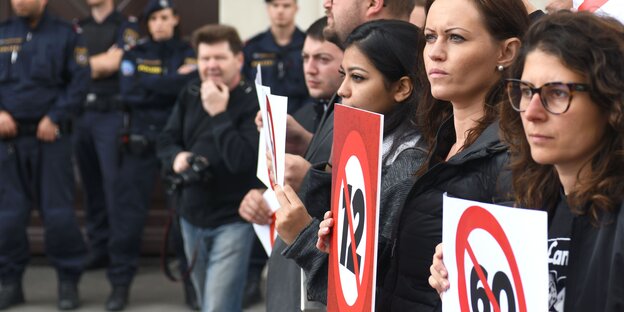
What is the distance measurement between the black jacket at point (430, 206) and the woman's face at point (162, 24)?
16.6 feet

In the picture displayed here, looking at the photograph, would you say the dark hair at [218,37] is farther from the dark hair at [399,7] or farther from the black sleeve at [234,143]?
the dark hair at [399,7]

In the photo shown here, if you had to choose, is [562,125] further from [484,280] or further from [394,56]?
[394,56]

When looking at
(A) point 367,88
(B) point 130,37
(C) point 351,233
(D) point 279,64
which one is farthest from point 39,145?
(C) point 351,233

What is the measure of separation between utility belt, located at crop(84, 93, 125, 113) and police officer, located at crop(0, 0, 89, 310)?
1.32 feet

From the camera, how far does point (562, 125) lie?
82.2 inches

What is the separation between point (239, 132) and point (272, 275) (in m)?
1.92

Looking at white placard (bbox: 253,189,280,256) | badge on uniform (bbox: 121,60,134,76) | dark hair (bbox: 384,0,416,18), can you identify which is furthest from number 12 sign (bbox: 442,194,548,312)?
badge on uniform (bbox: 121,60,134,76)

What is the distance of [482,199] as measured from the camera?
8.39ft

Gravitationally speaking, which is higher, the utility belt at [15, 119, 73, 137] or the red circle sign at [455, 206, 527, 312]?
the utility belt at [15, 119, 73, 137]

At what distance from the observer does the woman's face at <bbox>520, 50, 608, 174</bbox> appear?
208cm

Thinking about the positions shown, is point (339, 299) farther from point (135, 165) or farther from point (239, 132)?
point (135, 165)

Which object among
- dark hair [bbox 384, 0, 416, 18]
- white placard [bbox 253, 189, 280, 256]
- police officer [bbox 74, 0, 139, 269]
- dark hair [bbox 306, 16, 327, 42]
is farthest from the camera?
police officer [bbox 74, 0, 139, 269]

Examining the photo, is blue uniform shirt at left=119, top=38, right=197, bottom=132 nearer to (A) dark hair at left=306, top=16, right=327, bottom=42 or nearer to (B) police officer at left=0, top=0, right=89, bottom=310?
(B) police officer at left=0, top=0, right=89, bottom=310

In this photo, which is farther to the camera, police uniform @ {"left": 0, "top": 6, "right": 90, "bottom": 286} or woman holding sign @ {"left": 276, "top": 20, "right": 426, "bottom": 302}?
police uniform @ {"left": 0, "top": 6, "right": 90, "bottom": 286}
